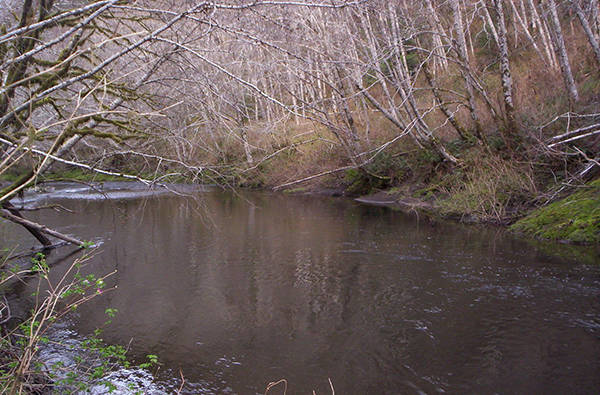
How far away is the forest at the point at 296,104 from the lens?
5500mm

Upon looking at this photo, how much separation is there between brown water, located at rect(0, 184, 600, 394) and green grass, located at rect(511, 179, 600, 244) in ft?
2.28

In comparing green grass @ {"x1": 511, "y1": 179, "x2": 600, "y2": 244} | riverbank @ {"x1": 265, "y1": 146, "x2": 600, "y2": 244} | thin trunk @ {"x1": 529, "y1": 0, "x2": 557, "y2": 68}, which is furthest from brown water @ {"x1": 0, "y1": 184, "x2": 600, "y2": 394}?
thin trunk @ {"x1": 529, "y1": 0, "x2": 557, "y2": 68}

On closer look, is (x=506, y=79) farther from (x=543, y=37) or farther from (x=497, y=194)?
(x=543, y=37)

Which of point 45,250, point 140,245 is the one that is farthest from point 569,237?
point 45,250

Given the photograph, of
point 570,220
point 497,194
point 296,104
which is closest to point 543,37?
point 497,194

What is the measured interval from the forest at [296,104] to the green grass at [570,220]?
0.04 meters

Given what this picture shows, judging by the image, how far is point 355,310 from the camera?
7.40 meters

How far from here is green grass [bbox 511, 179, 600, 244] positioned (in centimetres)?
1076

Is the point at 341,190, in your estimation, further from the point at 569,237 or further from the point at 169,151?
the point at 169,151

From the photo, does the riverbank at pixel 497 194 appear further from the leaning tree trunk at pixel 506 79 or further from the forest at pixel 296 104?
the leaning tree trunk at pixel 506 79

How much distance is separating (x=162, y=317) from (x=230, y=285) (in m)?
1.69

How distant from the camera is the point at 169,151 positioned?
8.21m

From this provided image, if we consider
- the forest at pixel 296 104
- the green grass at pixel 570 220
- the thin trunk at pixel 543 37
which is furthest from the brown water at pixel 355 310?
the thin trunk at pixel 543 37

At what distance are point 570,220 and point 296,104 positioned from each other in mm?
7563
